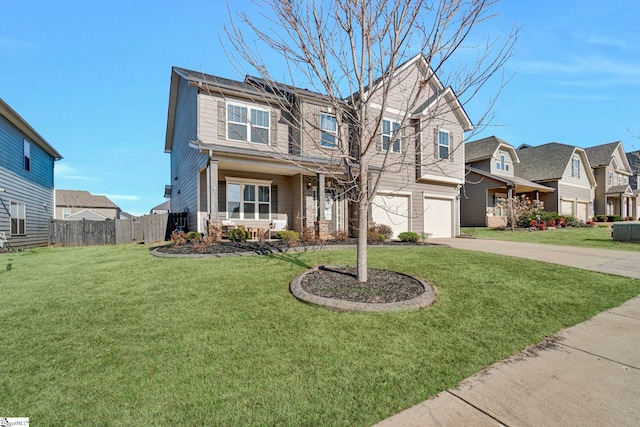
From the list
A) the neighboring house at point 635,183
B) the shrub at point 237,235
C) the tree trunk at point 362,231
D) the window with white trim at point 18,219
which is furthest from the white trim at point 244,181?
the neighboring house at point 635,183

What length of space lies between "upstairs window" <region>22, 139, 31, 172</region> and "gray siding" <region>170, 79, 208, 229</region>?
23.6 feet

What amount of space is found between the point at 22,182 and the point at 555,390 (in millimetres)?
21915

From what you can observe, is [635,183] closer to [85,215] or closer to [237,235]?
[237,235]

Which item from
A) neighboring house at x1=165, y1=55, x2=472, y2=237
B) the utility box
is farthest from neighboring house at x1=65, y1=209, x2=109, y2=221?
the utility box

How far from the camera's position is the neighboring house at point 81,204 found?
42719 mm

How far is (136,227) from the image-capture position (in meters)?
14.3

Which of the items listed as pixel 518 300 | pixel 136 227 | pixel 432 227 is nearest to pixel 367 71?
pixel 518 300

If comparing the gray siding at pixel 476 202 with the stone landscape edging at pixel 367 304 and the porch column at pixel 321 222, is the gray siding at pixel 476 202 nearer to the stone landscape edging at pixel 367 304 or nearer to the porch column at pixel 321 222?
the porch column at pixel 321 222

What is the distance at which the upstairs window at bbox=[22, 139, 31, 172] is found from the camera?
1553cm

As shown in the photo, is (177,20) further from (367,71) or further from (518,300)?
(518,300)

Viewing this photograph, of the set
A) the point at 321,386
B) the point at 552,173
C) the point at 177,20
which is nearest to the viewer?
the point at 321,386

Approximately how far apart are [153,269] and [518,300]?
7249mm

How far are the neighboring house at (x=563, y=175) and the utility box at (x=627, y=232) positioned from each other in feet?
46.4

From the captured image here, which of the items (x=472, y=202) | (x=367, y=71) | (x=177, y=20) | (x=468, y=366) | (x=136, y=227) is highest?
(x=177, y=20)
